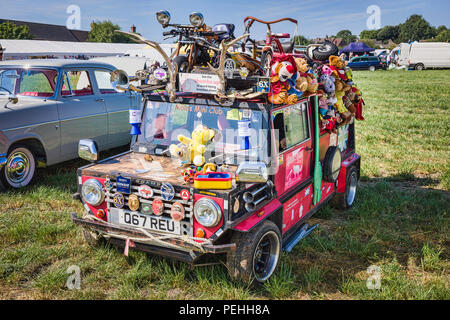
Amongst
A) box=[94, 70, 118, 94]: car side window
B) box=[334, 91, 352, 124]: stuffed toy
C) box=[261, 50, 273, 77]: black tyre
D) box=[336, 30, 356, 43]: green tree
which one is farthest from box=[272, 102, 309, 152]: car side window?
box=[336, 30, 356, 43]: green tree

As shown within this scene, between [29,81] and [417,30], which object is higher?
[417,30]

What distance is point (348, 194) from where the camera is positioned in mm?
6168

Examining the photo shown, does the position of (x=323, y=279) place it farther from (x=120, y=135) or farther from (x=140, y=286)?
(x=120, y=135)

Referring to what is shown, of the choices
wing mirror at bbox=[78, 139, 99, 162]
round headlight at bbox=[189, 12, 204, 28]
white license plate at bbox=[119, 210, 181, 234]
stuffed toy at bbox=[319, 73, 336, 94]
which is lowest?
white license plate at bbox=[119, 210, 181, 234]

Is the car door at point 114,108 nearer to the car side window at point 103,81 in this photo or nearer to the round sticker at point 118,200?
the car side window at point 103,81

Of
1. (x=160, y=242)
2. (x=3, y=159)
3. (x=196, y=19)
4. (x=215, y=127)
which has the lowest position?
(x=160, y=242)

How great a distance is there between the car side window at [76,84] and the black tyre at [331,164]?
4.59 meters

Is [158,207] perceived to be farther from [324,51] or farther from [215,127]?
[324,51]

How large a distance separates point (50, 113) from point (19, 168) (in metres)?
1.00

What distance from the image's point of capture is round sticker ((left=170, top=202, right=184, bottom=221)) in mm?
3621

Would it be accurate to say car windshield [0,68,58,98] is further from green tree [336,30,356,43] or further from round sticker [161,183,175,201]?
green tree [336,30,356,43]

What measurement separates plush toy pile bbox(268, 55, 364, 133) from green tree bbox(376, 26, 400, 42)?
342ft

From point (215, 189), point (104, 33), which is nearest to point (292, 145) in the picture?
point (215, 189)
